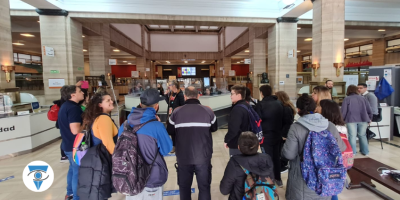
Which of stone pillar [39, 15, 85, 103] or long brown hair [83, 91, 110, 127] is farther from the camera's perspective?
stone pillar [39, 15, 85, 103]

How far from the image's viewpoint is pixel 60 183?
3.28 m

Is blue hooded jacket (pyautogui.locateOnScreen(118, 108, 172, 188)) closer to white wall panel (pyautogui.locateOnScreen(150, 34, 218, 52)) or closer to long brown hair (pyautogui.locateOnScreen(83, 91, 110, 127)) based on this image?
long brown hair (pyautogui.locateOnScreen(83, 91, 110, 127))

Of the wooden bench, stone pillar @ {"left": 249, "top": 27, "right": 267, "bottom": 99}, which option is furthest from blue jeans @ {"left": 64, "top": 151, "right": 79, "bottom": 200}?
stone pillar @ {"left": 249, "top": 27, "right": 267, "bottom": 99}

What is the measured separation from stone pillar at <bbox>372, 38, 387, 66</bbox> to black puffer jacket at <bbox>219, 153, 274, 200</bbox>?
623 inches

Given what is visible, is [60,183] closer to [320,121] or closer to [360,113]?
[320,121]

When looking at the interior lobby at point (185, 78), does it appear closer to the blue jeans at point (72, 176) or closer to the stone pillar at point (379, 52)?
the stone pillar at point (379, 52)

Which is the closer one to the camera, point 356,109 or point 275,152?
point 275,152

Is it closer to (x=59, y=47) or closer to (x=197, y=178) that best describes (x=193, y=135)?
(x=197, y=178)

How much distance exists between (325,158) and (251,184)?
74 centimetres

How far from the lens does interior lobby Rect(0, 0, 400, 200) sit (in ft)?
13.7

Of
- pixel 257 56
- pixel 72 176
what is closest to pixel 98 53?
pixel 257 56

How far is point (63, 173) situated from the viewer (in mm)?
3641

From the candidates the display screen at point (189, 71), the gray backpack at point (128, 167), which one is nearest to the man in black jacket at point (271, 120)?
the gray backpack at point (128, 167)

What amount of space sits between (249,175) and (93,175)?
1.32 meters
